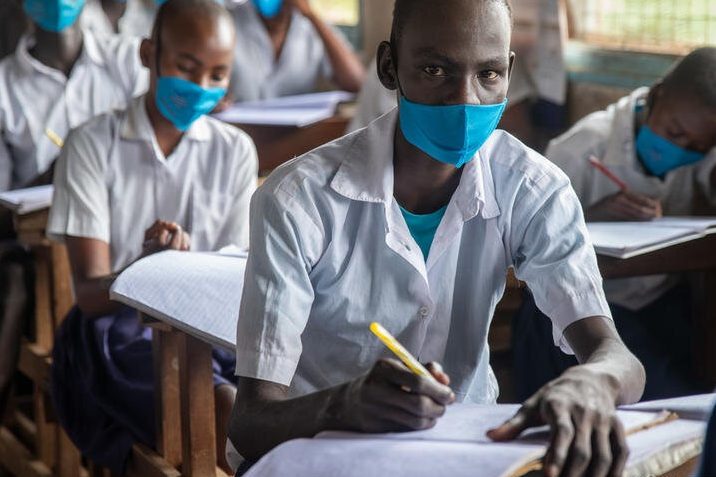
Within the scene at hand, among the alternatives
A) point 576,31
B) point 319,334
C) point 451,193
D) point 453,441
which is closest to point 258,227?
point 319,334

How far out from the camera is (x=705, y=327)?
2.68 m

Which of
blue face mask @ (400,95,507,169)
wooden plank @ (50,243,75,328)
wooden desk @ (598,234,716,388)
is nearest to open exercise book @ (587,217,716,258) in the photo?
wooden desk @ (598,234,716,388)

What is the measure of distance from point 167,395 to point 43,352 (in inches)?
35.2

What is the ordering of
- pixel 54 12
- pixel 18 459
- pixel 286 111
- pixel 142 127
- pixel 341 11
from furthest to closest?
pixel 341 11, pixel 286 111, pixel 54 12, pixel 18 459, pixel 142 127

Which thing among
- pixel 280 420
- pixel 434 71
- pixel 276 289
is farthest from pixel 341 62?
pixel 280 420

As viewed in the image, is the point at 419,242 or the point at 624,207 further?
the point at 624,207

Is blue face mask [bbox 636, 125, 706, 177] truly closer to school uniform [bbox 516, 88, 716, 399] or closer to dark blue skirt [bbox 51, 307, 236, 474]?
school uniform [bbox 516, 88, 716, 399]

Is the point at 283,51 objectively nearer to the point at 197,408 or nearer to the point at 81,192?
the point at 81,192

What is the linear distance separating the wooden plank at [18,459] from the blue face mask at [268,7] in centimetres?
193

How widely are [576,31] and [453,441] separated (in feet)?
9.68

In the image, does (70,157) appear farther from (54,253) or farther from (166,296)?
(166,296)

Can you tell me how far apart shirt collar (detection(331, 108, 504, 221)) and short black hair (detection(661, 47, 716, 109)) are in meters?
1.04

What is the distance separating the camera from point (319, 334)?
5.41 ft

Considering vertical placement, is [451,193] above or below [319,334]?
above
